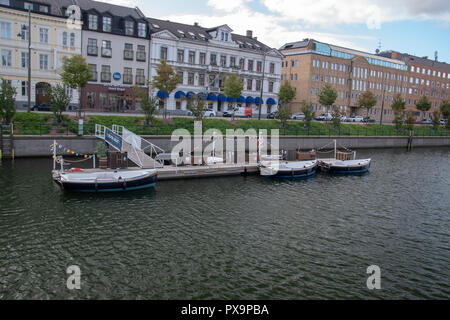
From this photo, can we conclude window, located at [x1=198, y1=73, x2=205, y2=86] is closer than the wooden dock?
No

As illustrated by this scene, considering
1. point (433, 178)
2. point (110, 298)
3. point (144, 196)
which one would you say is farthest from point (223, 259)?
point (433, 178)

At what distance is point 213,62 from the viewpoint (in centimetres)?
7438

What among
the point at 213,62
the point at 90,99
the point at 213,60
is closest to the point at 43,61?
the point at 90,99

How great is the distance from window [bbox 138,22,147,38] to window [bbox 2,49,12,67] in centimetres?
2082

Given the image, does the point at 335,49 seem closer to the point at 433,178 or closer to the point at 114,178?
the point at 433,178

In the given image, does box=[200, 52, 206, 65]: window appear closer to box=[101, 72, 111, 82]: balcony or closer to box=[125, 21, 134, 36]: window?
box=[125, 21, 134, 36]: window

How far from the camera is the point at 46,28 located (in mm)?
58531

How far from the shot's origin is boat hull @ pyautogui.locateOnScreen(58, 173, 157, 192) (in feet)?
91.1

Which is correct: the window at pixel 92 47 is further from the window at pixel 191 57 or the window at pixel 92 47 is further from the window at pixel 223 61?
the window at pixel 223 61

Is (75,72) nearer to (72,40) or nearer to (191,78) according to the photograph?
(72,40)

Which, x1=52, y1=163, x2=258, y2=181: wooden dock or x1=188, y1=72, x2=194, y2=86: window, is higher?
x1=188, y1=72, x2=194, y2=86: window

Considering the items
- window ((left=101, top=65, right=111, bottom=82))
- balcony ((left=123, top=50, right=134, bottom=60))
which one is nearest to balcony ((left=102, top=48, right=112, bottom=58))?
window ((left=101, top=65, right=111, bottom=82))

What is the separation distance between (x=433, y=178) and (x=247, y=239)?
104 feet

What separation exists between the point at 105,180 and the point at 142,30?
4518 centimetres
